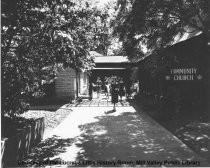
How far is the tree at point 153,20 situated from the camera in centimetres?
1157

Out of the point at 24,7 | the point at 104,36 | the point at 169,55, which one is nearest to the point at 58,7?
the point at 24,7

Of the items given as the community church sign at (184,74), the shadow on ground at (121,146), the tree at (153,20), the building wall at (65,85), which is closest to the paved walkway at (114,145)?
the shadow on ground at (121,146)

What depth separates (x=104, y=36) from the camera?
33.5 feet

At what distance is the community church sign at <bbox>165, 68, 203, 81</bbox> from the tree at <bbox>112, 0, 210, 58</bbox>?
1347 millimetres

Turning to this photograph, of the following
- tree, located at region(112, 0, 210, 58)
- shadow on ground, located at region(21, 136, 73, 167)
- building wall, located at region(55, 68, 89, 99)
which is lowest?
shadow on ground, located at region(21, 136, 73, 167)

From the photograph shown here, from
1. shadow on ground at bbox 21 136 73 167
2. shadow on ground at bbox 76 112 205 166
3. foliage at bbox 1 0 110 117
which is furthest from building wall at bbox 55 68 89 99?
foliage at bbox 1 0 110 117

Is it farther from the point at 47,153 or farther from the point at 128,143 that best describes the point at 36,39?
the point at 128,143

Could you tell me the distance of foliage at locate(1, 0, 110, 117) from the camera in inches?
296

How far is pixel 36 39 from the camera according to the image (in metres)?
8.13

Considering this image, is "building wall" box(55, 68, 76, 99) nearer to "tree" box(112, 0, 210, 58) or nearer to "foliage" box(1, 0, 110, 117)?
"tree" box(112, 0, 210, 58)

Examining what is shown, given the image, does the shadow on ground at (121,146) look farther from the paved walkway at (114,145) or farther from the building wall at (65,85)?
the building wall at (65,85)

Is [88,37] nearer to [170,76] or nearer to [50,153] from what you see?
[50,153]

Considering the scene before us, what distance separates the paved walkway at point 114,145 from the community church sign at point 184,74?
7.21 feet

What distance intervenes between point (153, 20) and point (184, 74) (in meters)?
2.70
